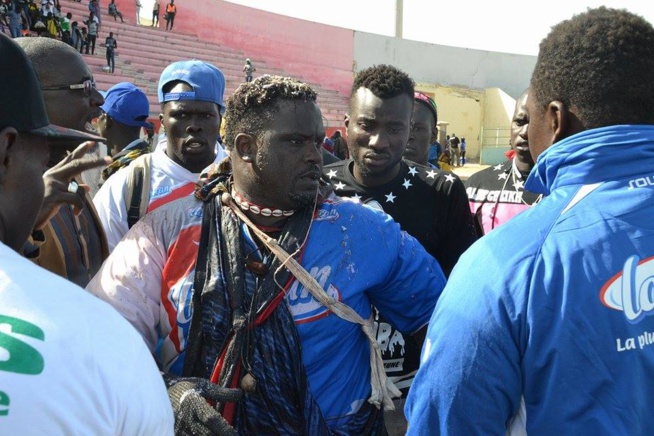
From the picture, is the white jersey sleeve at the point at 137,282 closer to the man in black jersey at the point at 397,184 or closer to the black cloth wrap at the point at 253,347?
the black cloth wrap at the point at 253,347

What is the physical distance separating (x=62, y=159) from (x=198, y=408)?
3.73ft

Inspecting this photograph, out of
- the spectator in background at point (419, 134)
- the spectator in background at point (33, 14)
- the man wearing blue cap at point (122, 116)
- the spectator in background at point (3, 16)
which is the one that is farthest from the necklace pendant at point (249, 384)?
the spectator in background at point (33, 14)

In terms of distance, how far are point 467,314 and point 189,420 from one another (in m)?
0.84

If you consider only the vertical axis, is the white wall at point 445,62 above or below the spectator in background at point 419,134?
above

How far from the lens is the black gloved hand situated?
1763 millimetres

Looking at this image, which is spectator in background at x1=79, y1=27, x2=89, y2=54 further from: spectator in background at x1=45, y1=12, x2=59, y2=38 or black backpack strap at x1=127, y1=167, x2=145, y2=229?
black backpack strap at x1=127, y1=167, x2=145, y2=229

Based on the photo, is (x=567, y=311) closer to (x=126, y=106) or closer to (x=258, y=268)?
(x=258, y=268)

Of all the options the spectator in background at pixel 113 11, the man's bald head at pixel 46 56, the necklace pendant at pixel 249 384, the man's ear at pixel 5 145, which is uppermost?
the spectator in background at pixel 113 11

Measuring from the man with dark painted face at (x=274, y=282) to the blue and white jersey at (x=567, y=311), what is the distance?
69cm

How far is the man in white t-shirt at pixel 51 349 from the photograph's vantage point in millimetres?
963

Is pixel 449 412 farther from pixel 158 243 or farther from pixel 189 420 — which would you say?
pixel 158 243

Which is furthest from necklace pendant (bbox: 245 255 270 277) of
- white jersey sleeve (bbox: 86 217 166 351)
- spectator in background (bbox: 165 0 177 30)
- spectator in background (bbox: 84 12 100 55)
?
spectator in background (bbox: 165 0 177 30)

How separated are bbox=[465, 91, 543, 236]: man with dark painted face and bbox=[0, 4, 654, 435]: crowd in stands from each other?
0.01m

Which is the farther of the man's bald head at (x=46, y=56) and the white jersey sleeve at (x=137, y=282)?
the man's bald head at (x=46, y=56)
